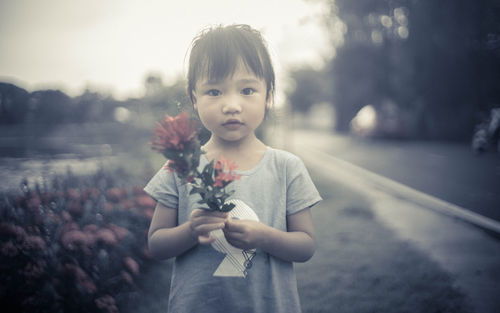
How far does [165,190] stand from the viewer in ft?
4.47

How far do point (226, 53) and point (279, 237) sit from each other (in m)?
0.73

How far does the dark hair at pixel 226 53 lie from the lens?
1291 mm

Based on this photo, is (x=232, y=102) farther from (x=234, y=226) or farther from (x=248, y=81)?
(x=234, y=226)

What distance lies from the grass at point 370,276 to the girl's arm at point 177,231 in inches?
76.3

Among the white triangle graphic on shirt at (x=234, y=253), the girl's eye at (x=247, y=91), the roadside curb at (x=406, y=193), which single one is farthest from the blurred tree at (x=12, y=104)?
the roadside curb at (x=406, y=193)

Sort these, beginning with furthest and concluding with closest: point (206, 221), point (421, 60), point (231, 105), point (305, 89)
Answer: point (305, 89) → point (421, 60) → point (231, 105) → point (206, 221)

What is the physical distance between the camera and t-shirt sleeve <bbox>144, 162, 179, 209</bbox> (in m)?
1.36

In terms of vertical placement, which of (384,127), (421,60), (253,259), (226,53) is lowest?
(384,127)

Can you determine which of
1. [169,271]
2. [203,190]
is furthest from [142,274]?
[203,190]

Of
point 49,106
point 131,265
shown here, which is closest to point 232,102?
point 131,265

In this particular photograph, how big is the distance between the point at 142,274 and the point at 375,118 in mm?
21078

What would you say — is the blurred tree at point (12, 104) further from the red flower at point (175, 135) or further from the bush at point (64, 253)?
the red flower at point (175, 135)

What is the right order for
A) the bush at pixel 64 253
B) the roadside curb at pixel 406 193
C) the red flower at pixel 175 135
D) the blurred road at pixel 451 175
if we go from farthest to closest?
the blurred road at pixel 451 175
the roadside curb at pixel 406 193
the bush at pixel 64 253
the red flower at pixel 175 135

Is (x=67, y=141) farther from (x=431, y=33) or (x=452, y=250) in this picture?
(x=431, y=33)
